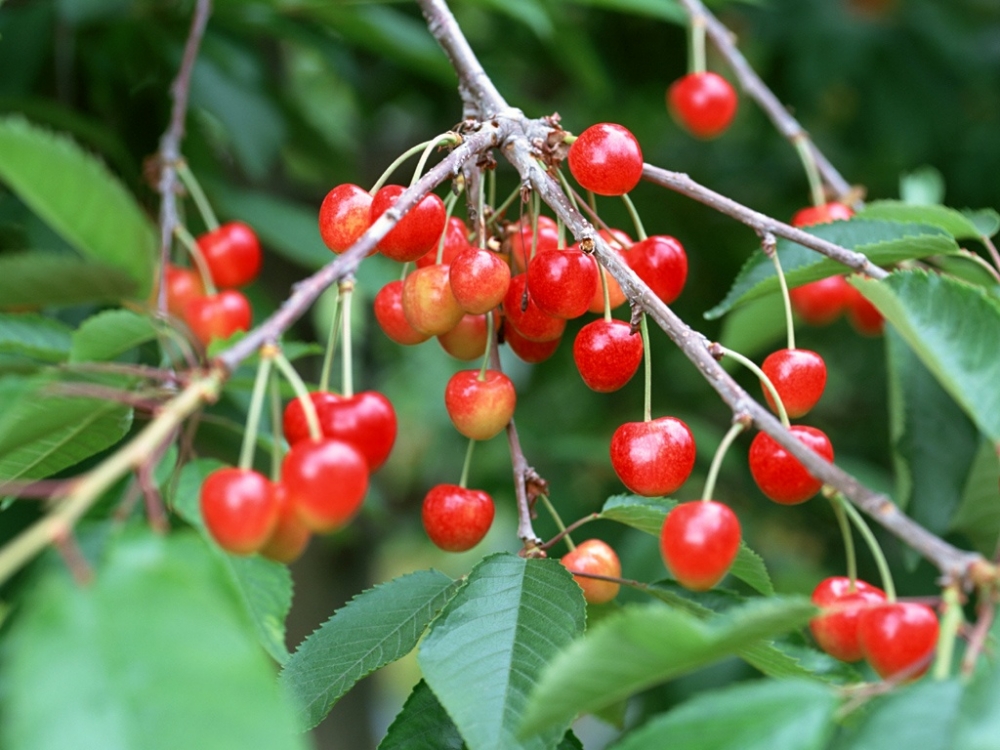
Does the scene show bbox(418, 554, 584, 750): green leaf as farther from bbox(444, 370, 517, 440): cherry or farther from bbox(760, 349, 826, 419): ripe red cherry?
bbox(760, 349, 826, 419): ripe red cherry

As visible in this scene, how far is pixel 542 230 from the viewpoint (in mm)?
1396

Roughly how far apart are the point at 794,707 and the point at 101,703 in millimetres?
500

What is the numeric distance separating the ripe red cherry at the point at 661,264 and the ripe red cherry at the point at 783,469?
320 millimetres

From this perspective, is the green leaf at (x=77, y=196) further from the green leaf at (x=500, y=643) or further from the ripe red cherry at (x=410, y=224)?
the green leaf at (x=500, y=643)

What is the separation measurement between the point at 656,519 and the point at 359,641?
369 mm

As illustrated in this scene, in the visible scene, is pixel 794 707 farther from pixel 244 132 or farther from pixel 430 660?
pixel 244 132

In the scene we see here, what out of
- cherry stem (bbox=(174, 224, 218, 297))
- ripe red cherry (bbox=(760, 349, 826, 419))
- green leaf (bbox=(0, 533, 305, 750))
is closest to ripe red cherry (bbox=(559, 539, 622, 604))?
ripe red cherry (bbox=(760, 349, 826, 419))

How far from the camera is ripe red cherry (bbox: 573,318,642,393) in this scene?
1.15 m

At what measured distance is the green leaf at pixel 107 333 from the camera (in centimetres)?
116

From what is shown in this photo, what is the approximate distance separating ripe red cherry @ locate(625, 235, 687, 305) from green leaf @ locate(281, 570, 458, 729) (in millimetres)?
485

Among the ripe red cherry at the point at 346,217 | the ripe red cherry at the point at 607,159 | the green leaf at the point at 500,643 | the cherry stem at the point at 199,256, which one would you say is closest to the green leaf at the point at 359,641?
the green leaf at the point at 500,643

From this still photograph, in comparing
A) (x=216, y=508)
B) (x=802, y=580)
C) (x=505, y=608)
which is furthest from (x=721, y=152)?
(x=216, y=508)

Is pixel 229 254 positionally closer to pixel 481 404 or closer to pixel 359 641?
pixel 481 404

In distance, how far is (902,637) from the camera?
0.88m
